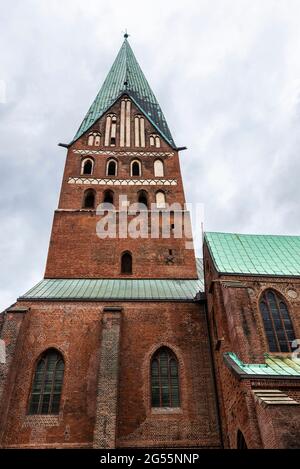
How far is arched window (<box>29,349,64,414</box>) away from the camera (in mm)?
13891

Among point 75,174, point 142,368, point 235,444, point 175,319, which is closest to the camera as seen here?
point 235,444

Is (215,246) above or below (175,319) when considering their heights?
above

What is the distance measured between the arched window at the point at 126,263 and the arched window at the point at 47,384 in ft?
20.1

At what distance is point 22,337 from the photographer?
15.0 metres

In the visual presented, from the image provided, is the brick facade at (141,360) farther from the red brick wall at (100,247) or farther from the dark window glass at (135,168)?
the dark window glass at (135,168)

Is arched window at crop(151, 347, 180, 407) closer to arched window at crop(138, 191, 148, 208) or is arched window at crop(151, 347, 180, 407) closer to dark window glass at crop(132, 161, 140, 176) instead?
arched window at crop(138, 191, 148, 208)

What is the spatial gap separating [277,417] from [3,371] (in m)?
9.05

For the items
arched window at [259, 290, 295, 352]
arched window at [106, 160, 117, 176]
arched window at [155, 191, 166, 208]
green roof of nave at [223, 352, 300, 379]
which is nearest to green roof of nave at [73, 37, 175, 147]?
arched window at [106, 160, 117, 176]

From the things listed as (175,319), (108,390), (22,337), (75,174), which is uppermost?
(75,174)

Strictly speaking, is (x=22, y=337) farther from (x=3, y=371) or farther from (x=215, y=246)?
(x=215, y=246)

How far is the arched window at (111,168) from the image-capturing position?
2457 cm

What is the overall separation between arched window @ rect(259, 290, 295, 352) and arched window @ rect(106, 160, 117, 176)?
13.4m

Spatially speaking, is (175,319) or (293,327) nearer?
(293,327)
